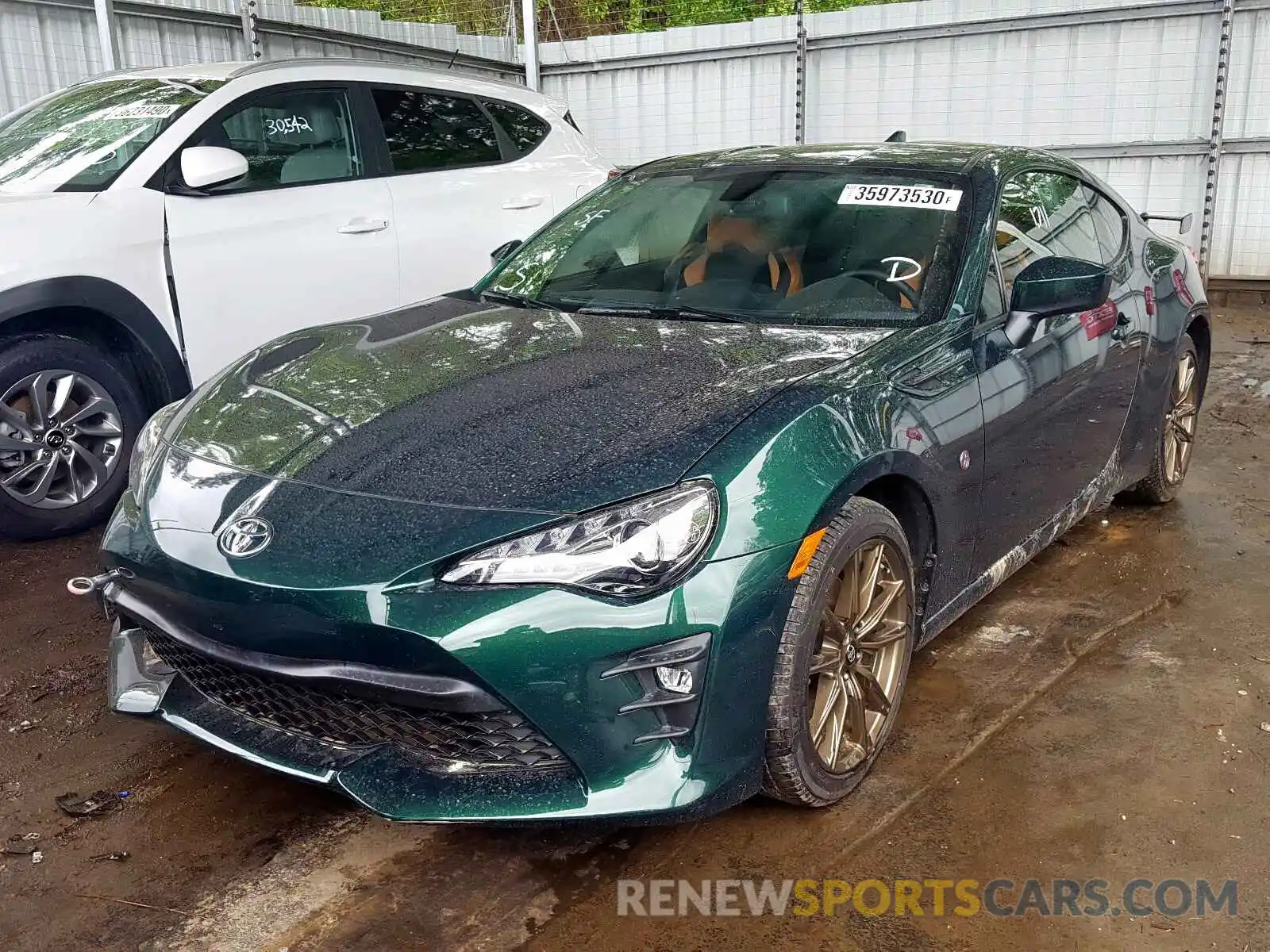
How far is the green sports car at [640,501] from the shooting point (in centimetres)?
212

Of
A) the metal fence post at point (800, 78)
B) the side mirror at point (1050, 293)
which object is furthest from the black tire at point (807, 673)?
the metal fence post at point (800, 78)

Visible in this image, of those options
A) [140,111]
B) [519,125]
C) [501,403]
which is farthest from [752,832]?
[519,125]

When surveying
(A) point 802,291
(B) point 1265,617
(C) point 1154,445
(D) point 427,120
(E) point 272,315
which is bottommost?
(B) point 1265,617

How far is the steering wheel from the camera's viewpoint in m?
3.07

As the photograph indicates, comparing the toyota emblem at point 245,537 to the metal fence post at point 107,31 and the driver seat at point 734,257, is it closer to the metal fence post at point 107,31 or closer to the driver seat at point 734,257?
the driver seat at point 734,257

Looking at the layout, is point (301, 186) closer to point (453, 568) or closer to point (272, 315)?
point (272, 315)

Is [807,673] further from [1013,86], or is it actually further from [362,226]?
[1013,86]

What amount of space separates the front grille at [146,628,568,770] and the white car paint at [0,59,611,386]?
256 centimetres

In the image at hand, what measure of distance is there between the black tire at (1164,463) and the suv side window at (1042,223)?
0.76 meters

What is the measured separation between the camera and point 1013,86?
1059 cm

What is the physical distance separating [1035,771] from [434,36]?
9.87 m

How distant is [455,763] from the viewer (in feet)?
7.18

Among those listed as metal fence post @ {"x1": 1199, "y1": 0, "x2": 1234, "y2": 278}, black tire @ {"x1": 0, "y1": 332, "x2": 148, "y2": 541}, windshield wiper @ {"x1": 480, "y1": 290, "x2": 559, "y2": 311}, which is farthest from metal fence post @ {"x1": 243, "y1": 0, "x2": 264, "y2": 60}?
metal fence post @ {"x1": 1199, "y1": 0, "x2": 1234, "y2": 278}

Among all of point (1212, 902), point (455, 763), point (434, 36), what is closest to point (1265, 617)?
point (1212, 902)
